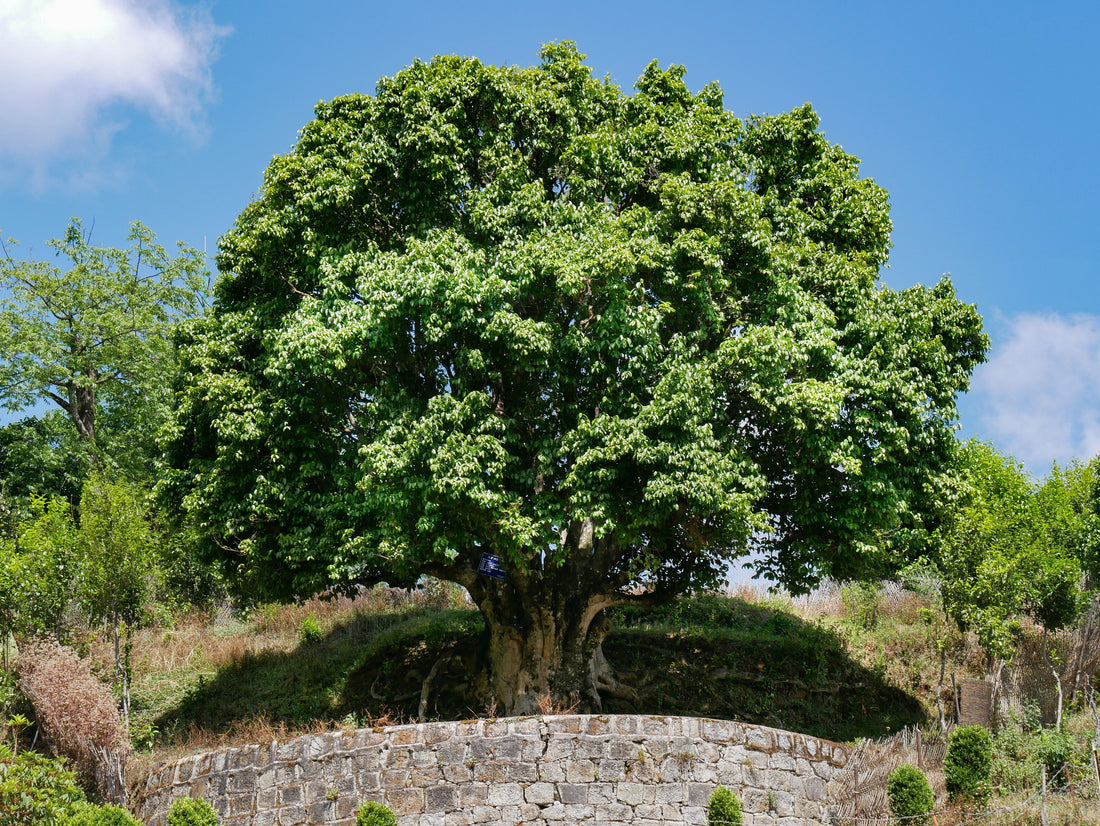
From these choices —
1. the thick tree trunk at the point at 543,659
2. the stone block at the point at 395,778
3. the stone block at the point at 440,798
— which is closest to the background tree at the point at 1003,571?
the thick tree trunk at the point at 543,659

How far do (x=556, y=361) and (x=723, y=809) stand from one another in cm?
761

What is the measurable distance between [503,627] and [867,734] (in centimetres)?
822

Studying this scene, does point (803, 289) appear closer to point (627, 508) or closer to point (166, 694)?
point (627, 508)

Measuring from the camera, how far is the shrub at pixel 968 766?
1380 cm

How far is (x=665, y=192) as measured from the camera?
52.9ft

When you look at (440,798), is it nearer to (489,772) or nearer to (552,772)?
(489,772)

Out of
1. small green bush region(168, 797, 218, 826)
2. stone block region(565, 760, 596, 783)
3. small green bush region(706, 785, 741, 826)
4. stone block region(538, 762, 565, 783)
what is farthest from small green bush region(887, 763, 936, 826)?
small green bush region(168, 797, 218, 826)

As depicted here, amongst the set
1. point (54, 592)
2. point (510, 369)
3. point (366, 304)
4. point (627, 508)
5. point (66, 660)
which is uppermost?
point (366, 304)

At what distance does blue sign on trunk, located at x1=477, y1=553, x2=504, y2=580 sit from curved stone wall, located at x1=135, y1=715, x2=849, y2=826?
4274mm

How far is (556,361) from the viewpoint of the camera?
15844 mm

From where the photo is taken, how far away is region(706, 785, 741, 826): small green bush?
12.4m

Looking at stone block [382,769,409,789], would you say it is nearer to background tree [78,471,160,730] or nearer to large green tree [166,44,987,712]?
large green tree [166,44,987,712]

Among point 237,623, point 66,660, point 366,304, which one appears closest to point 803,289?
point 366,304

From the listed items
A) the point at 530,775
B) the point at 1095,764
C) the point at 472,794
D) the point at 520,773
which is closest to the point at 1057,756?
the point at 1095,764
